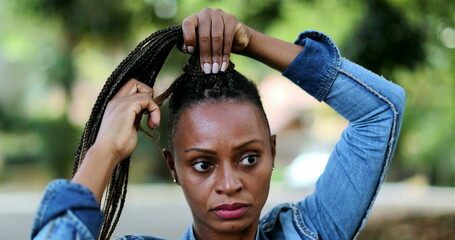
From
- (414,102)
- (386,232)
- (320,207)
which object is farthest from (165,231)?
(414,102)

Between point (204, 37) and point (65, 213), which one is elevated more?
point (204, 37)

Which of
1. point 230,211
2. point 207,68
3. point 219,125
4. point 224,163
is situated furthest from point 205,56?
point 230,211

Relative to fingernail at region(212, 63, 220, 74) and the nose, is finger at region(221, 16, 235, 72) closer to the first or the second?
fingernail at region(212, 63, 220, 74)

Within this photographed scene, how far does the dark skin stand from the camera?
1.88 m

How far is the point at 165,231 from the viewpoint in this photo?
7398 millimetres

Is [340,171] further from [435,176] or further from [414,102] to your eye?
[435,176]

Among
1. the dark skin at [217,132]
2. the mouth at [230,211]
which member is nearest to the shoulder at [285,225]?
the dark skin at [217,132]

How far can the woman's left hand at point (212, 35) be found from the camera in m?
1.88

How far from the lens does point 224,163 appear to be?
1.90 metres

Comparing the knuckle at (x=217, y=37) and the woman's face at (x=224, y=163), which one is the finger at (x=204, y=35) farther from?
the woman's face at (x=224, y=163)

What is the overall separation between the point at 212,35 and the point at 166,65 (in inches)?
258

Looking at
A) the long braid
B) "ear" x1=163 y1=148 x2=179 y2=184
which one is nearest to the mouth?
"ear" x1=163 y1=148 x2=179 y2=184

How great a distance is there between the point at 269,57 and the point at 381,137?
443mm

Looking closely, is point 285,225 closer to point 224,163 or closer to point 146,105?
point 224,163
